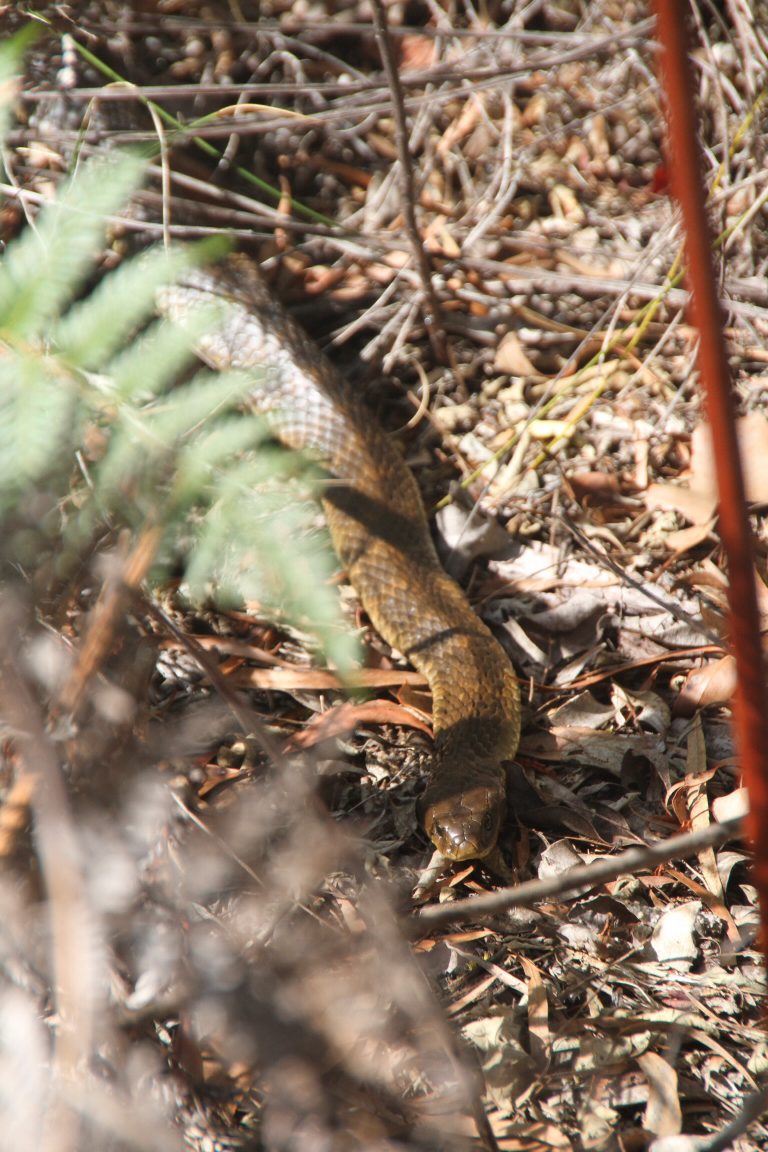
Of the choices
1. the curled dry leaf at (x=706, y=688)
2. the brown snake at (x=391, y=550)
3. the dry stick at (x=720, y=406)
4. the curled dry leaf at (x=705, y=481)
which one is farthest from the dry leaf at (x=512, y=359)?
the dry stick at (x=720, y=406)

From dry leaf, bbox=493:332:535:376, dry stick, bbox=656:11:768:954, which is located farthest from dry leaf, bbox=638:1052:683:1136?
dry leaf, bbox=493:332:535:376

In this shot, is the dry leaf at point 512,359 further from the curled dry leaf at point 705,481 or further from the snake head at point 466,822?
the snake head at point 466,822

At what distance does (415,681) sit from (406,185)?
229 cm

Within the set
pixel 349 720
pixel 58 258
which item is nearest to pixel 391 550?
pixel 349 720

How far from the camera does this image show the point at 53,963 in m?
1.93

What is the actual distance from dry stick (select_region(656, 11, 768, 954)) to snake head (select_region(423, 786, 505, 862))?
1810mm

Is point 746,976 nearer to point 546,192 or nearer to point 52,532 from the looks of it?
point 52,532

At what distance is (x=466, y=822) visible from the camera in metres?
3.27

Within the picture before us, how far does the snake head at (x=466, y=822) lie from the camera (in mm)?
3236

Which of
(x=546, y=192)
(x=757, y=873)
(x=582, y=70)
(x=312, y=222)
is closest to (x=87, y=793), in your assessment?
(x=757, y=873)

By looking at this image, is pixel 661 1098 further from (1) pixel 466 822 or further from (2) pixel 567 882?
(2) pixel 567 882

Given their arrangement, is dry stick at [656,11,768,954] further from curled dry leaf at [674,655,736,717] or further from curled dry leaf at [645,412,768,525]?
curled dry leaf at [645,412,768,525]

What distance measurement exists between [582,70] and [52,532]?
17.0ft

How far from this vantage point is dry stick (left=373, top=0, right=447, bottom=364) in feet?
12.8
